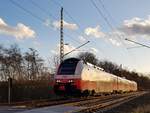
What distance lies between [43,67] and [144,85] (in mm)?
110465

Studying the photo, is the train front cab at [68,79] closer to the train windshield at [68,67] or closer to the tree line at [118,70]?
the train windshield at [68,67]

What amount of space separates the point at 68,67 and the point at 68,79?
1.36m

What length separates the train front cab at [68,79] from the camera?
36.9 metres

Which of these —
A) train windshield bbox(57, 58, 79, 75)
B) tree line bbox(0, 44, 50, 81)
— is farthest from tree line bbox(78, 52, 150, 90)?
train windshield bbox(57, 58, 79, 75)

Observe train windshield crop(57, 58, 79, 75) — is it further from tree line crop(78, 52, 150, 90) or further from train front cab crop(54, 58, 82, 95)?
tree line crop(78, 52, 150, 90)

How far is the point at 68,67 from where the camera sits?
124 ft

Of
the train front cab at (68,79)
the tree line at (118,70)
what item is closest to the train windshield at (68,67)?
the train front cab at (68,79)

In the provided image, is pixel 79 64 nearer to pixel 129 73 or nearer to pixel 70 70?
pixel 70 70

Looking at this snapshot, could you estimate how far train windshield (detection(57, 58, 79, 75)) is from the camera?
123 feet

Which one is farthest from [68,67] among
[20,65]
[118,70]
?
[118,70]

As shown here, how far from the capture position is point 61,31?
147 ft

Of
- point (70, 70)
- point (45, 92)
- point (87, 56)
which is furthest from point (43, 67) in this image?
point (87, 56)

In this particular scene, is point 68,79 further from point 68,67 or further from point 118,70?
point 118,70

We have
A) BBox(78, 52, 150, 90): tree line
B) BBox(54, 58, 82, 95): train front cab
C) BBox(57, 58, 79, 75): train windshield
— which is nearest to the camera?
BBox(54, 58, 82, 95): train front cab
